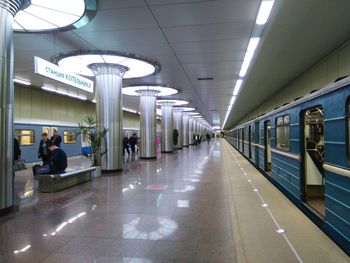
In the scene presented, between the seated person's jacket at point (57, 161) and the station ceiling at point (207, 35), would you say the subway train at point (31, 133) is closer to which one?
the station ceiling at point (207, 35)

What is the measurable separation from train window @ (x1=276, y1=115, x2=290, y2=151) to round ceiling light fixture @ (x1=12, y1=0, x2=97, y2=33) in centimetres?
477

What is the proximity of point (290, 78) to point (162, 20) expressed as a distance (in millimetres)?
7144

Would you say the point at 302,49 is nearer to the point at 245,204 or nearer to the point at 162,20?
the point at 162,20

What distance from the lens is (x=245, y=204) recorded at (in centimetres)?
567

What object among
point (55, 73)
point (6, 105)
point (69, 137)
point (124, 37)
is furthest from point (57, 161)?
point (69, 137)

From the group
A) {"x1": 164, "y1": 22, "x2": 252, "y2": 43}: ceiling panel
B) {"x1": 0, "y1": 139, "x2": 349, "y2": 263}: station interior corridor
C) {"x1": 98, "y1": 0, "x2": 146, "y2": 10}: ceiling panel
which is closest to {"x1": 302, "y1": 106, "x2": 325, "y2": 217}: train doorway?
{"x1": 0, "y1": 139, "x2": 349, "y2": 263}: station interior corridor

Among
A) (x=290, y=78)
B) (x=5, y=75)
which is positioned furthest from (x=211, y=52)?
(x=5, y=75)

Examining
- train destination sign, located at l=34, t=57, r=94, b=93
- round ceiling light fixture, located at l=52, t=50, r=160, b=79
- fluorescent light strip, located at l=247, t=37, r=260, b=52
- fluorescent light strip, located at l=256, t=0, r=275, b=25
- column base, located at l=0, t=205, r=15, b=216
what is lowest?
column base, located at l=0, t=205, r=15, b=216

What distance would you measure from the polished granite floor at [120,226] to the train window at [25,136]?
6.23 metres

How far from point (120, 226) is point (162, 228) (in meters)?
0.66

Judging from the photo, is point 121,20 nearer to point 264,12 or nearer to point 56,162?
point 264,12

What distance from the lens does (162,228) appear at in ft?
13.9

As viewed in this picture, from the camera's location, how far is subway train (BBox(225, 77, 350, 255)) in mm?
3230

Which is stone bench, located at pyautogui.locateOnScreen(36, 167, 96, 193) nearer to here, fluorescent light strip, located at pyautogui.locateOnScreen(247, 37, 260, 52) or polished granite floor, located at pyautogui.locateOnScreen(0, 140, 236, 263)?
polished granite floor, located at pyautogui.locateOnScreen(0, 140, 236, 263)
